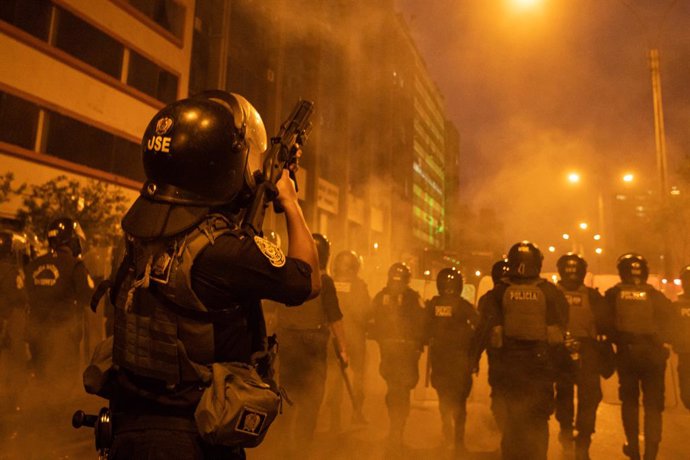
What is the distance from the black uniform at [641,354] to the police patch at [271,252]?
3763 mm

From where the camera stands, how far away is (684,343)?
14.3 feet

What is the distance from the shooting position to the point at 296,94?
19625 mm

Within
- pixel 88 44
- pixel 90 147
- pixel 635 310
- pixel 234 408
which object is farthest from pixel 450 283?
pixel 88 44

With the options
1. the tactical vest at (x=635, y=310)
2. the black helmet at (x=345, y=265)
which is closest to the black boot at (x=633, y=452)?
the tactical vest at (x=635, y=310)

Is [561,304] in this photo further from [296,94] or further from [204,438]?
[296,94]

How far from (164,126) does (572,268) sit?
4085 millimetres

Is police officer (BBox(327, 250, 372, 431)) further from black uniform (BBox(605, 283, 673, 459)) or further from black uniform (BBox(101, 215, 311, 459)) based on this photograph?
black uniform (BBox(101, 215, 311, 459))

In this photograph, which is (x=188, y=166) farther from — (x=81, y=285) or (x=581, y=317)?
(x=581, y=317)

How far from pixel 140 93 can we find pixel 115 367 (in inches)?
579


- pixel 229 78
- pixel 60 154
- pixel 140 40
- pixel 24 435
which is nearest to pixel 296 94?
pixel 229 78

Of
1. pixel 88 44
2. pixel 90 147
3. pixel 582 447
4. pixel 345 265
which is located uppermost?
pixel 88 44

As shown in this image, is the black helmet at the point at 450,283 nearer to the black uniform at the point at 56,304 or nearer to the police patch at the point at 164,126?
the black uniform at the point at 56,304

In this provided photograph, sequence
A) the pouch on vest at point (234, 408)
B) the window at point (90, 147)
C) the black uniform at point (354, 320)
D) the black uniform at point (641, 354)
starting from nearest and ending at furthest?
1. the pouch on vest at point (234, 408)
2. the black uniform at point (641, 354)
3. the black uniform at point (354, 320)
4. the window at point (90, 147)

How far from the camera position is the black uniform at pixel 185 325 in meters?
1.34
